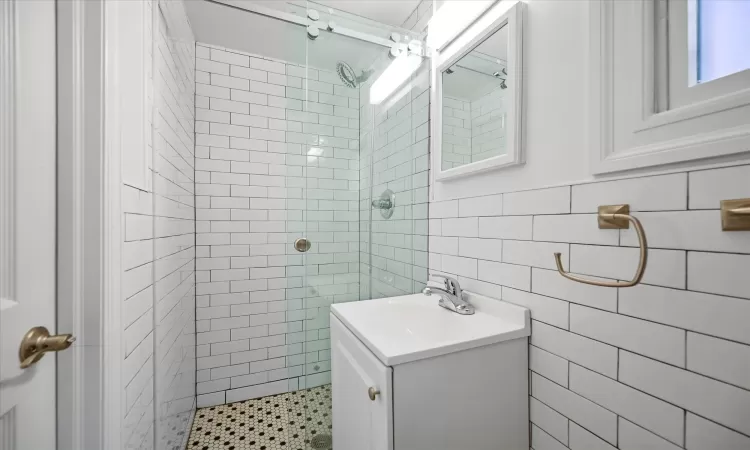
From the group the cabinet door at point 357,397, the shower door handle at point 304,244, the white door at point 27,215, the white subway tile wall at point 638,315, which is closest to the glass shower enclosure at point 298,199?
the shower door handle at point 304,244

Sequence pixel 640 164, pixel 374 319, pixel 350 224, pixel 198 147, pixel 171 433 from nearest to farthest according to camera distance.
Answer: pixel 640 164 < pixel 374 319 < pixel 171 433 < pixel 350 224 < pixel 198 147

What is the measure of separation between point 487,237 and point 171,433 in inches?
69.4

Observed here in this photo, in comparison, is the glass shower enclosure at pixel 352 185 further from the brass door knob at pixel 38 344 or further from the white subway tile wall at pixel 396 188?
the brass door knob at pixel 38 344

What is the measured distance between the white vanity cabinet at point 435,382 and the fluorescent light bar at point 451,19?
3.95 ft

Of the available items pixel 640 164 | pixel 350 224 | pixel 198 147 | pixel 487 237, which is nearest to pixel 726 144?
pixel 640 164

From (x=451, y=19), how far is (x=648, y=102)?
3.28ft

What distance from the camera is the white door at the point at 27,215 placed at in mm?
538

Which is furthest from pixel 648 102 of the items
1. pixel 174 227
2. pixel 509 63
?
pixel 174 227

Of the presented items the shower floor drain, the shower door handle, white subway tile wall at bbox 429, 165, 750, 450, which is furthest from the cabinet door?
white subway tile wall at bbox 429, 165, 750, 450

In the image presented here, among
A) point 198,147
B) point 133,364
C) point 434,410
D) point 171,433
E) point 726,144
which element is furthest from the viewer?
point 198,147

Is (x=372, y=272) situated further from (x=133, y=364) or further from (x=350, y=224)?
(x=133, y=364)

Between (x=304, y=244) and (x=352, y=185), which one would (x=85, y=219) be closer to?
(x=304, y=244)

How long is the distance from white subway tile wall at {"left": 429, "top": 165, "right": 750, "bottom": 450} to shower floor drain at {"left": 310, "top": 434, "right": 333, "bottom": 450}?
3.05 feet

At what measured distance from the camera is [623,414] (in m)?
0.68
